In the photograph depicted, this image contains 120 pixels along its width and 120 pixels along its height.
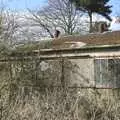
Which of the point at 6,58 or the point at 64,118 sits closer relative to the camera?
the point at 64,118

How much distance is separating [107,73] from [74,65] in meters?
1.76

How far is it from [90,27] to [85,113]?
3421 cm

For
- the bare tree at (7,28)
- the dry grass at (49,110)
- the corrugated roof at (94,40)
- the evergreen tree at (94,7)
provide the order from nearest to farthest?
1. the dry grass at (49,110)
2. the bare tree at (7,28)
3. the corrugated roof at (94,40)
4. the evergreen tree at (94,7)

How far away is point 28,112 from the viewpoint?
9781 mm

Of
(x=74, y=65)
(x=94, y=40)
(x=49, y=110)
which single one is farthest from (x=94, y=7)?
(x=49, y=110)

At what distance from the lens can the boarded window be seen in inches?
871

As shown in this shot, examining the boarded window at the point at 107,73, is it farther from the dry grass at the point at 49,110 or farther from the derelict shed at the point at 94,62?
the dry grass at the point at 49,110

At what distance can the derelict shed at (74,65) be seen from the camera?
2159cm

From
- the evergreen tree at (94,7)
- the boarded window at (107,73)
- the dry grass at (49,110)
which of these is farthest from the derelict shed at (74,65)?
the evergreen tree at (94,7)

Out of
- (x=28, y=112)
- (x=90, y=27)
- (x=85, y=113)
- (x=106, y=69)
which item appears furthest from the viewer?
(x=90, y=27)

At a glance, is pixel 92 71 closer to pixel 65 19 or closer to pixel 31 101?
pixel 31 101

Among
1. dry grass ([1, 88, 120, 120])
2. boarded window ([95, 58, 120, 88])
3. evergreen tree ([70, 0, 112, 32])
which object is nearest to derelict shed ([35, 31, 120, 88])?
boarded window ([95, 58, 120, 88])

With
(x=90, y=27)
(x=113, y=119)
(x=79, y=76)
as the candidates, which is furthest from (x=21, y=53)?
(x=90, y=27)

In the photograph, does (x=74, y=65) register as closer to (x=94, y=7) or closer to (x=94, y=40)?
(x=94, y=40)
